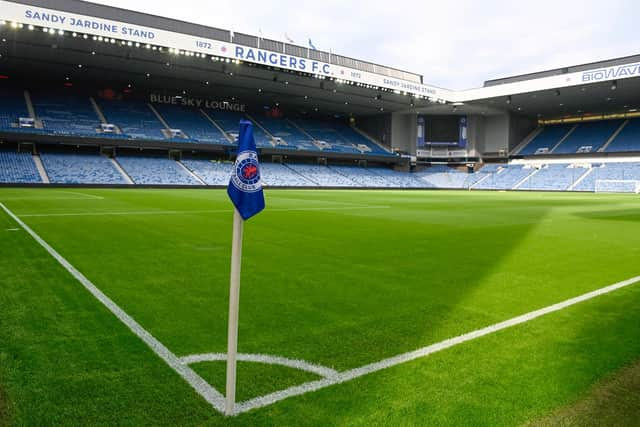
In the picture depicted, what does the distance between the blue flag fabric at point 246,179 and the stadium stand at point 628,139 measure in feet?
216

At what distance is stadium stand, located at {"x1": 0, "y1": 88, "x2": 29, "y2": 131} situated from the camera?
133 feet

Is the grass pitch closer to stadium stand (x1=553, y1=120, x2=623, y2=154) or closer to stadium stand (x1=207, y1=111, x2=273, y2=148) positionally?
stadium stand (x1=207, y1=111, x2=273, y2=148)

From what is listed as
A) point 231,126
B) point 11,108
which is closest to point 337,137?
point 231,126

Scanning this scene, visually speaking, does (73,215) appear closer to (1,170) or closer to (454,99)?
(1,170)

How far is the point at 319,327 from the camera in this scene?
13.1 ft

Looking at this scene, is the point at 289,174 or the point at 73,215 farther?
the point at 289,174

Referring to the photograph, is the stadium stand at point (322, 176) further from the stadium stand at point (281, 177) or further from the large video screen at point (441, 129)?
the large video screen at point (441, 129)

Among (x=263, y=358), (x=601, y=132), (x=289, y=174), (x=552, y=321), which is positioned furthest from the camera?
(x=601, y=132)

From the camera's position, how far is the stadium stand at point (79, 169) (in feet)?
129

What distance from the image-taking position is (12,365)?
3051mm

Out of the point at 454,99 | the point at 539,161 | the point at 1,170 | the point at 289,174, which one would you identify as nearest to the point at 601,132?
the point at 539,161

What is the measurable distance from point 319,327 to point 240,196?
1984mm

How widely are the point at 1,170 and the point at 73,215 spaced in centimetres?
3064

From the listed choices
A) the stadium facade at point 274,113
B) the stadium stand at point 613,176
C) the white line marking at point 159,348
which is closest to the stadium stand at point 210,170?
the stadium facade at point 274,113
